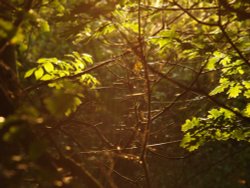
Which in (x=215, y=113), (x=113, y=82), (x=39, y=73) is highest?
(x=113, y=82)

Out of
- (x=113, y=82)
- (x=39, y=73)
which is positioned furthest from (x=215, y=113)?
(x=39, y=73)

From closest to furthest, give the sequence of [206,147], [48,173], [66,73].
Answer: [48,173] → [66,73] → [206,147]

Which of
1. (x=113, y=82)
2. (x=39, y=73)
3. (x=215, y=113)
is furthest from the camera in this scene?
(x=113, y=82)

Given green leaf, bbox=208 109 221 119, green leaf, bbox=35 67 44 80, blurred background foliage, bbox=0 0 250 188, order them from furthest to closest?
green leaf, bbox=208 109 221 119 → green leaf, bbox=35 67 44 80 → blurred background foliage, bbox=0 0 250 188

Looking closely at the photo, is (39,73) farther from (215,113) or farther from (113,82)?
(215,113)

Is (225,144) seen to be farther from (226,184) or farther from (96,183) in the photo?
(96,183)

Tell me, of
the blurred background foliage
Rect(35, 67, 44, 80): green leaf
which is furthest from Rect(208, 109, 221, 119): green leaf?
Rect(35, 67, 44, 80): green leaf

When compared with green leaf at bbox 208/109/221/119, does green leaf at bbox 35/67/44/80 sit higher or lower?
lower

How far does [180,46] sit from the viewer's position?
345 centimetres

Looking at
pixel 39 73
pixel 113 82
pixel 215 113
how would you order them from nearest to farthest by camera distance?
pixel 39 73 < pixel 215 113 < pixel 113 82

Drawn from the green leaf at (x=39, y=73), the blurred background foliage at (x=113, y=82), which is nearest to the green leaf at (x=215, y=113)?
the blurred background foliage at (x=113, y=82)

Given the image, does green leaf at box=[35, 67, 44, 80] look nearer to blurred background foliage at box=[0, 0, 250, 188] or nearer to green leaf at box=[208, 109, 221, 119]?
blurred background foliage at box=[0, 0, 250, 188]

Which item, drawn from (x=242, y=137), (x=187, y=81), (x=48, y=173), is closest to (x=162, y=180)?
(x=187, y=81)

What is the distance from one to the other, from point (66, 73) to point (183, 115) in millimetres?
6118
